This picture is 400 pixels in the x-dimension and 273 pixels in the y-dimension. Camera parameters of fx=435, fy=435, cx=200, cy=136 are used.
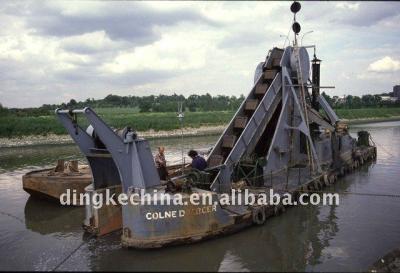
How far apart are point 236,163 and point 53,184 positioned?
23.5 feet

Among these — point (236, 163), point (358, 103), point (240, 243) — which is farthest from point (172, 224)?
point (358, 103)

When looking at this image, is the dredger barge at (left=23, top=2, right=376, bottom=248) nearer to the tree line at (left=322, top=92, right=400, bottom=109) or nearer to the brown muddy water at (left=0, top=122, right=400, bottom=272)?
the brown muddy water at (left=0, top=122, right=400, bottom=272)

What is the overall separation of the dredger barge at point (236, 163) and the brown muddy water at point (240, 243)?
0.46m

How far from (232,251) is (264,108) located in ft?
21.7

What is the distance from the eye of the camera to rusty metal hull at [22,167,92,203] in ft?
53.9

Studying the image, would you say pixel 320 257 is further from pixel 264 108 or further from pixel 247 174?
pixel 264 108

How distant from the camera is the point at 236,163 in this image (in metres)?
14.8

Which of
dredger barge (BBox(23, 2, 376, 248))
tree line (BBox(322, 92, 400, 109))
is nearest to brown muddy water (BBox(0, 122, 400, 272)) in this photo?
dredger barge (BBox(23, 2, 376, 248))

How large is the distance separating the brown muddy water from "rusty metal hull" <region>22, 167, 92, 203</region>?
53 cm

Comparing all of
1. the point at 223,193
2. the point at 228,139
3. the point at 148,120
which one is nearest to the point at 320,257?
the point at 223,193

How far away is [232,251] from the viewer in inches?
436

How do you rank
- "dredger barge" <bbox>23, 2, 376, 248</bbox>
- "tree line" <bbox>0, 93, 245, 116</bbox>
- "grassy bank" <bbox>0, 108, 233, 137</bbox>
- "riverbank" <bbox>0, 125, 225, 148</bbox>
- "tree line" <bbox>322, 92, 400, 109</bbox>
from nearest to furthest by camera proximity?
"dredger barge" <bbox>23, 2, 376, 248</bbox>, "riverbank" <bbox>0, 125, 225, 148</bbox>, "grassy bank" <bbox>0, 108, 233, 137</bbox>, "tree line" <bbox>0, 93, 245, 116</bbox>, "tree line" <bbox>322, 92, 400, 109</bbox>

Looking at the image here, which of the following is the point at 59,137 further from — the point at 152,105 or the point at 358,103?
the point at 358,103

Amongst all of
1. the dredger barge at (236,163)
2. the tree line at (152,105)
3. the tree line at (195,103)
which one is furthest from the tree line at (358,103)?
the dredger barge at (236,163)
